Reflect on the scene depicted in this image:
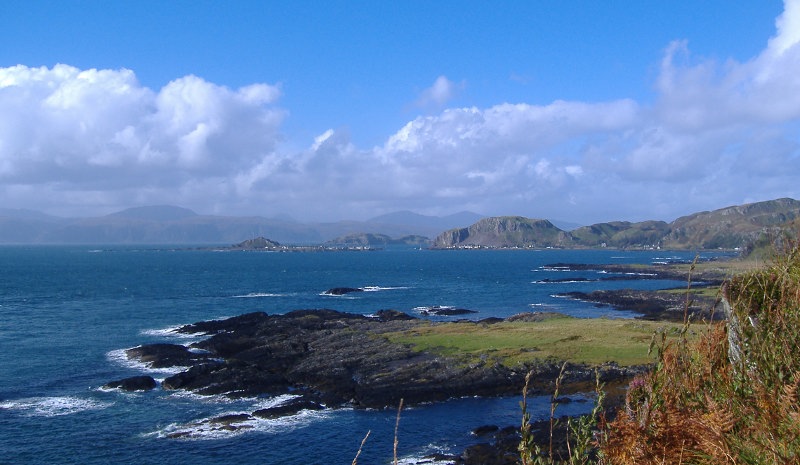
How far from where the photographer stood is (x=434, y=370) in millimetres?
46875

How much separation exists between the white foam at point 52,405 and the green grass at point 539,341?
85.6ft

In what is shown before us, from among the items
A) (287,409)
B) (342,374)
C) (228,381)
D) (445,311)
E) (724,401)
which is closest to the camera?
(724,401)

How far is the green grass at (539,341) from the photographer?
4953cm

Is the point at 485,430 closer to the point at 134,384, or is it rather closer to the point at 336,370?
the point at 336,370

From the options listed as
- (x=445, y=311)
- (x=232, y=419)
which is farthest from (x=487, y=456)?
(x=445, y=311)

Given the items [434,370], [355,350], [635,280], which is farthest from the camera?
[635,280]

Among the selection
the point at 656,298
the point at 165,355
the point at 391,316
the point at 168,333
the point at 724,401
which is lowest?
the point at 656,298

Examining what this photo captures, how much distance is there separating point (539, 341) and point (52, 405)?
128 feet

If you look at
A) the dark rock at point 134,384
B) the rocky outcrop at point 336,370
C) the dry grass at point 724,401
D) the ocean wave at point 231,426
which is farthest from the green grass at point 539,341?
the dry grass at point 724,401

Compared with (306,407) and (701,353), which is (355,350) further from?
(701,353)

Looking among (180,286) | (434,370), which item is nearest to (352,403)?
(434,370)

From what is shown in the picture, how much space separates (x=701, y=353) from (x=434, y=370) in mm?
40102

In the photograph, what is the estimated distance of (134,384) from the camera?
148 ft

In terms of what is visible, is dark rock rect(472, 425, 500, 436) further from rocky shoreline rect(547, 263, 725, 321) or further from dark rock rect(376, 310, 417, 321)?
dark rock rect(376, 310, 417, 321)
